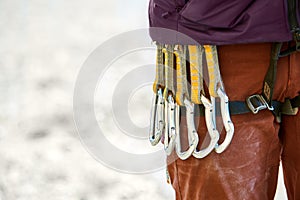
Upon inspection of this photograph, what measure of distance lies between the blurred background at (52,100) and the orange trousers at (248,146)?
16.0 inches

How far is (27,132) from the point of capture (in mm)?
1562

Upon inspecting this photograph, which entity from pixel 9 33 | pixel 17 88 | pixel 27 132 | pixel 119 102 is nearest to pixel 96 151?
pixel 119 102

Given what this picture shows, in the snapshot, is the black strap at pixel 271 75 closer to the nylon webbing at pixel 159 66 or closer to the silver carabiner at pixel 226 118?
the silver carabiner at pixel 226 118

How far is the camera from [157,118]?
814 millimetres

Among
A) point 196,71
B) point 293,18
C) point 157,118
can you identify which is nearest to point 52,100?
point 157,118

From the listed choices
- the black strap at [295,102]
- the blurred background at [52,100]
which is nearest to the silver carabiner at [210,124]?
the black strap at [295,102]

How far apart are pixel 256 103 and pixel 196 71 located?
11 cm

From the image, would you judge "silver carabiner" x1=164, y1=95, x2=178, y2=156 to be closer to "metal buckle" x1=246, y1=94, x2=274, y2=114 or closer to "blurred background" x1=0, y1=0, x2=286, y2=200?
"metal buckle" x1=246, y1=94, x2=274, y2=114

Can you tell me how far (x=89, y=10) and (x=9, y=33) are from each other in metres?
0.38

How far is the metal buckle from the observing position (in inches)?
28.8

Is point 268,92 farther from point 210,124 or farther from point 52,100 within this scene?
point 52,100

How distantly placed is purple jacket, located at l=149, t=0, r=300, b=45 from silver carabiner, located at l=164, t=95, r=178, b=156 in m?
0.12

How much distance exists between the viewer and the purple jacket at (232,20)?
0.67m

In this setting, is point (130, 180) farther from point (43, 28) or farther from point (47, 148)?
point (43, 28)
